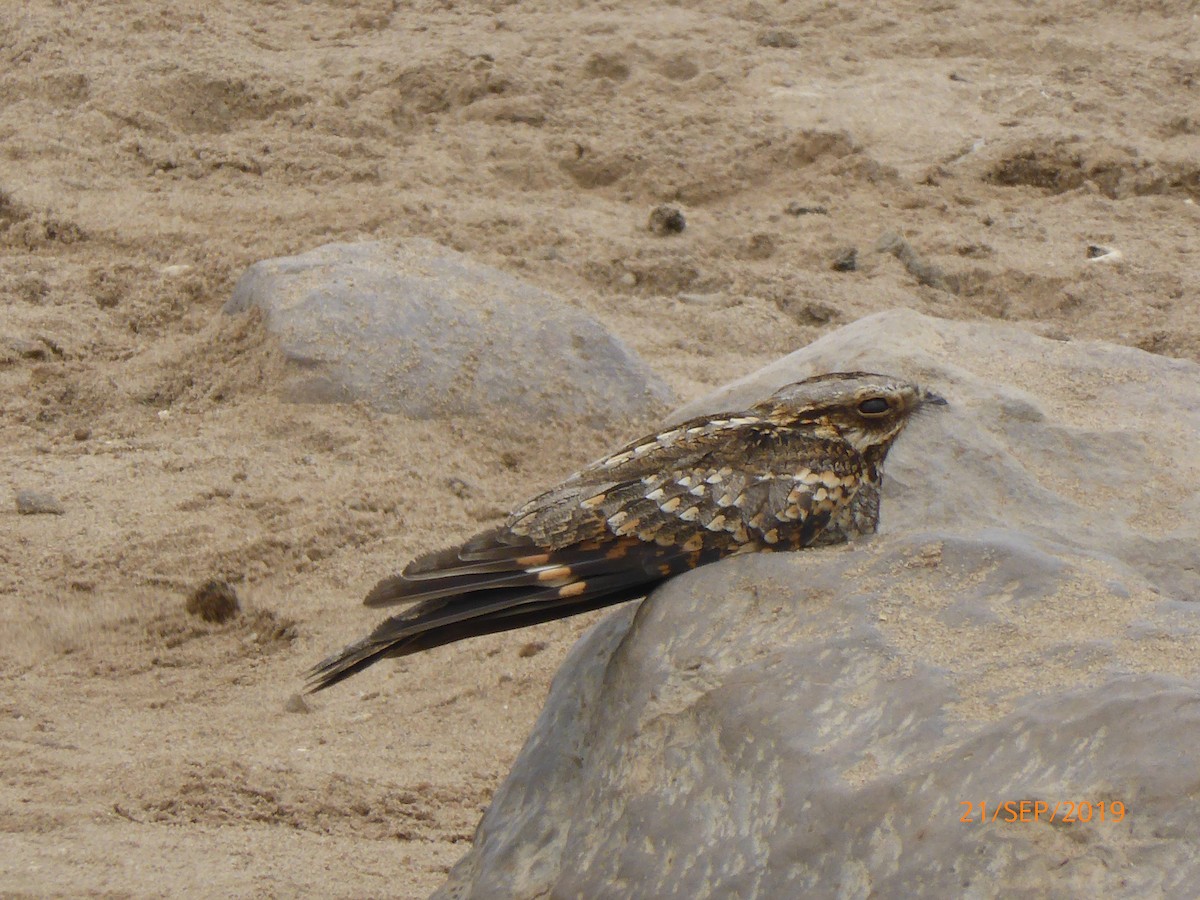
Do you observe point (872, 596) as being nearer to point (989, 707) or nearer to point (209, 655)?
point (989, 707)

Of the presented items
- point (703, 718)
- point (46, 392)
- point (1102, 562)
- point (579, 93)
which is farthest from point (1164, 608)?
point (579, 93)

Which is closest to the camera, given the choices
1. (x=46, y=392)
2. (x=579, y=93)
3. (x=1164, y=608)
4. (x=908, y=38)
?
(x=1164, y=608)

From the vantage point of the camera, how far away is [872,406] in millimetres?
3141

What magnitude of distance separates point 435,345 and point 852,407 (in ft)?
9.01

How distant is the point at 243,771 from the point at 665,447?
59.9 inches

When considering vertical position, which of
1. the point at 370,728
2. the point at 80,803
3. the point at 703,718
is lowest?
the point at 370,728

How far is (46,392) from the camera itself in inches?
225

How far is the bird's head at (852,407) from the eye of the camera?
3115 mm

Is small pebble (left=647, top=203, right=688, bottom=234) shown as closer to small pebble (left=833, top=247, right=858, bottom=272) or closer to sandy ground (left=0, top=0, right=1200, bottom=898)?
sandy ground (left=0, top=0, right=1200, bottom=898)

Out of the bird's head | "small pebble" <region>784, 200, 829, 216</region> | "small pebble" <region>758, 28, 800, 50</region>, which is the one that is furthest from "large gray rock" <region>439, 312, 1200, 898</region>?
"small pebble" <region>758, 28, 800, 50</region>

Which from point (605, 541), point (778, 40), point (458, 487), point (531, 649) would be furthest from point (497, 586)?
point (778, 40)

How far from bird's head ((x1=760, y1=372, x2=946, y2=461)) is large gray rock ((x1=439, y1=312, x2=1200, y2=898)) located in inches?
14.0

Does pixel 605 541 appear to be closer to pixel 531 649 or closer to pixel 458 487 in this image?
pixel 531 649
